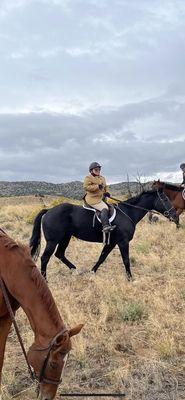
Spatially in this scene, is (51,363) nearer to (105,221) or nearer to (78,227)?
(105,221)

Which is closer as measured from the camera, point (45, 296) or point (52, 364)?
point (52, 364)

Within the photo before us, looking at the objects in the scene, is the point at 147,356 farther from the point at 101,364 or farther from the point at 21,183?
the point at 21,183

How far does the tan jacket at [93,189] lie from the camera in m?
10.5

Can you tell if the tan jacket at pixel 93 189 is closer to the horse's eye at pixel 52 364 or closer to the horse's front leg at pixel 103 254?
the horse's front leg at pixel 103 254

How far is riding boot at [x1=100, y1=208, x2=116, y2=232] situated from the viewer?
33.4 feet

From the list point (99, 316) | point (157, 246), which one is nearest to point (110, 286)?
point (99, 316)

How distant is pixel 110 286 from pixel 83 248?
18.0 feet

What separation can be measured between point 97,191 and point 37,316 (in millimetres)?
7290

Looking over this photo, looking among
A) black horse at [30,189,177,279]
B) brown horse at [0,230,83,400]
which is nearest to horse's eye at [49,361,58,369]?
brown horse at [0,230,83,400]

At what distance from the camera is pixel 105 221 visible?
10.3 metres

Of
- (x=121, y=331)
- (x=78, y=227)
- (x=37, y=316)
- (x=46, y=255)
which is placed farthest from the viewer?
(x=78, y=227)

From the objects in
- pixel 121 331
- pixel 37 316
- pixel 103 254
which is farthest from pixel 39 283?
pixel 103 254

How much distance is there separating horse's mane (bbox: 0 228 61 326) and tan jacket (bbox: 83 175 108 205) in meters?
6.60

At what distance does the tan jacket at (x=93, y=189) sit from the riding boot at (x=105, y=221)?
15.2 inches
